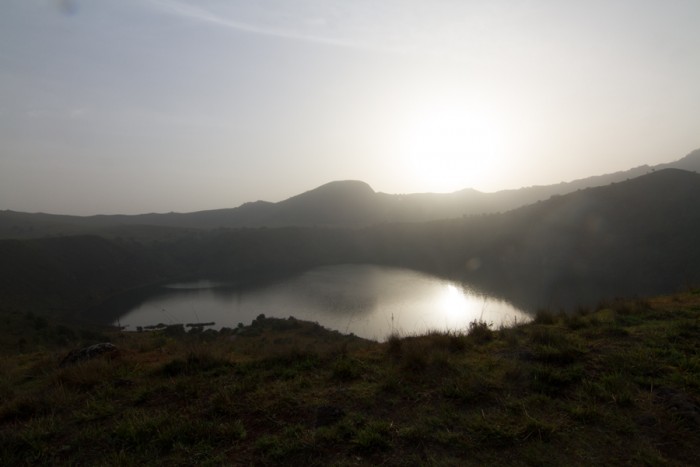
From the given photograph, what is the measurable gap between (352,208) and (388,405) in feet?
449

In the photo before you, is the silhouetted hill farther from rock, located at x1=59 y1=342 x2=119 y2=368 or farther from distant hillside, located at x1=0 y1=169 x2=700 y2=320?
rock, located at x1=59 y1=342 x2=119 y2=368

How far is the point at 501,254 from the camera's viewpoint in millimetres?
59594

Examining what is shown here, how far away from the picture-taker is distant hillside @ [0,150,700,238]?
124606 mm

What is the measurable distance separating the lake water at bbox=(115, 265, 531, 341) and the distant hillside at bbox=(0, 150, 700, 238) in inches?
2415

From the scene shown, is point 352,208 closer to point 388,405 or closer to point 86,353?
point 86,353

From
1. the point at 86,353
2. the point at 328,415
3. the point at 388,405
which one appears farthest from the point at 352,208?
the point at 328,415

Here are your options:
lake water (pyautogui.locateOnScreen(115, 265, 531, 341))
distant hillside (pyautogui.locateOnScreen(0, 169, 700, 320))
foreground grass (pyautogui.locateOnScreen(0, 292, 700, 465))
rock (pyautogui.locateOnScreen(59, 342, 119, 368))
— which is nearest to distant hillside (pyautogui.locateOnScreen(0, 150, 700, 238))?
distant hillside (pyautogui.locateOnScreen(0, 169, 700, 320))

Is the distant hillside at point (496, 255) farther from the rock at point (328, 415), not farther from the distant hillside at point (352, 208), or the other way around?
the distant hillside at point (352, 208)

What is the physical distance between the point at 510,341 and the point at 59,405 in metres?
6.07

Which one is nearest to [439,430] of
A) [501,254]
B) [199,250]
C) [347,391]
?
[347,391]

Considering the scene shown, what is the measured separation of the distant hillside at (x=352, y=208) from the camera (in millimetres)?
124606

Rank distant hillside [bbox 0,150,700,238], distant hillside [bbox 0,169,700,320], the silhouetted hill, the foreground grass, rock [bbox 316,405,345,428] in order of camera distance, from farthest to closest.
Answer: distant hillside [bbox 0,150,700,238], distant hillside [bbox 0,169,700,320], the silhouetted hill, rock [bbox 316,405,345,428], the foreground grass

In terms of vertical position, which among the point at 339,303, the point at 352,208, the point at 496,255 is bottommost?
the point at 339,303

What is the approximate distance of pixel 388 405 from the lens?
150 inches
